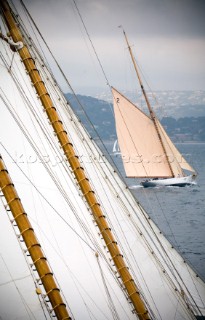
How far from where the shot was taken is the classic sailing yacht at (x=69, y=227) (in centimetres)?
1107

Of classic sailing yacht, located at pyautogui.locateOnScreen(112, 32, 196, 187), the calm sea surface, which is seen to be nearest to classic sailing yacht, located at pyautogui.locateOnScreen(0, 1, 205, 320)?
the calm sea surface

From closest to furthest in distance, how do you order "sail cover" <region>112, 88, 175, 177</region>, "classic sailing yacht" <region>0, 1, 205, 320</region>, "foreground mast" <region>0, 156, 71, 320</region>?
"foreground mast" <region>0, 156, 71, 320</region> → "classic sailing yacht" <region>0, 1, 205, 320</region> → "sail cover" <region>112, 88, 175, 177</region>

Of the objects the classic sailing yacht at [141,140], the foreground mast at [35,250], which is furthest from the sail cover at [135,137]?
the foreground mast at [35,250]

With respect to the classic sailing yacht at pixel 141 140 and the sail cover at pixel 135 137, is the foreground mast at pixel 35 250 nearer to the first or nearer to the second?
the classic sailing yacht at pixel 141 140

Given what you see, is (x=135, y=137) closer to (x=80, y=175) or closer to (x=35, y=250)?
(x=80, y=175)

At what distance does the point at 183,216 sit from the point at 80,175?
52.7m

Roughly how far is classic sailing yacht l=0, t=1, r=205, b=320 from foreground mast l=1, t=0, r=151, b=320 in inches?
1.2

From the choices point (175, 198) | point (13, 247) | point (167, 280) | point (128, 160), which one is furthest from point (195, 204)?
point (13, 247)

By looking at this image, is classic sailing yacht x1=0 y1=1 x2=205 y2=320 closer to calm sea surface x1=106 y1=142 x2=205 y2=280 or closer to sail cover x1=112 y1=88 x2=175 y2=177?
calm sea surface x1=106 y1=142 x2=205 y2=280

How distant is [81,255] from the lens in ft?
42.0

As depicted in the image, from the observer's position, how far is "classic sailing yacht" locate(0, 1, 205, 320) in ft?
36.3

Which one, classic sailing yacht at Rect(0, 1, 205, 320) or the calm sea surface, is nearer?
classic sailing yacht at Rect(0, 1, 205, 320)

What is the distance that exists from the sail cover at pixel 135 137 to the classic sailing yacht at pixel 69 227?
43828mm

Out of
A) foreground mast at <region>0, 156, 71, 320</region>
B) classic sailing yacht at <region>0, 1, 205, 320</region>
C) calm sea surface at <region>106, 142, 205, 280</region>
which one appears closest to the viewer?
foreground mast at <region>0, 156, 71, 320</region>
